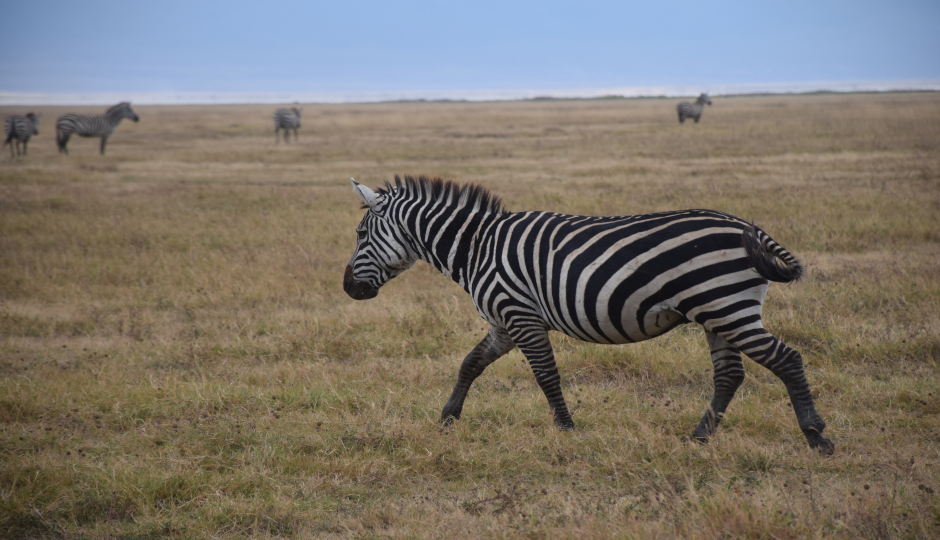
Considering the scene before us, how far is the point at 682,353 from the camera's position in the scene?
6133mm

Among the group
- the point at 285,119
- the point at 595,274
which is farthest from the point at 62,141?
the point at 595,274

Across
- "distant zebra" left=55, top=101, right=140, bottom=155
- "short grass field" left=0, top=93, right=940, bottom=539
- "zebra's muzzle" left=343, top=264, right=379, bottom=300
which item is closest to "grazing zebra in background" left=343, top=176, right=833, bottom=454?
"zebra's muzzle" left=343, top=264, right=379, bottom=300

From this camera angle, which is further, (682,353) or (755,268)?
(682,353)

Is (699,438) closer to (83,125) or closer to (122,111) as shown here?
(83,125)

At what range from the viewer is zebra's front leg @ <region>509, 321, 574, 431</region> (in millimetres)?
4562

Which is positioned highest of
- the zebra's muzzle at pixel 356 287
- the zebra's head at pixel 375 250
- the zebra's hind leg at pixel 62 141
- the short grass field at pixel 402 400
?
the zebra's hind leg at pixel 62 141

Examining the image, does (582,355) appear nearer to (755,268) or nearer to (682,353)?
(682,353)

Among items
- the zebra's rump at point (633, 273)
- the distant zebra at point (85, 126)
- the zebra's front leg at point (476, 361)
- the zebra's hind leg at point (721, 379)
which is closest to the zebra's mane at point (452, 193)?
the zebra's rump at point (633, 273)

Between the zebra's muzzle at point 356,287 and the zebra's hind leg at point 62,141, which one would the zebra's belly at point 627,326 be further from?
the zebra's hind leg at point 62,141

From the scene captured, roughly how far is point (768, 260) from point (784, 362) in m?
0.63

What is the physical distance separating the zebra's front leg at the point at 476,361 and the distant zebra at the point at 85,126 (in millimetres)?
27242

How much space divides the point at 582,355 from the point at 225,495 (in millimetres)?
3445

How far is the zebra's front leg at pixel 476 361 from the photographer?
4895 millimetres

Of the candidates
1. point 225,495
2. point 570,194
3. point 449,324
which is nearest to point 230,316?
point 449,324
